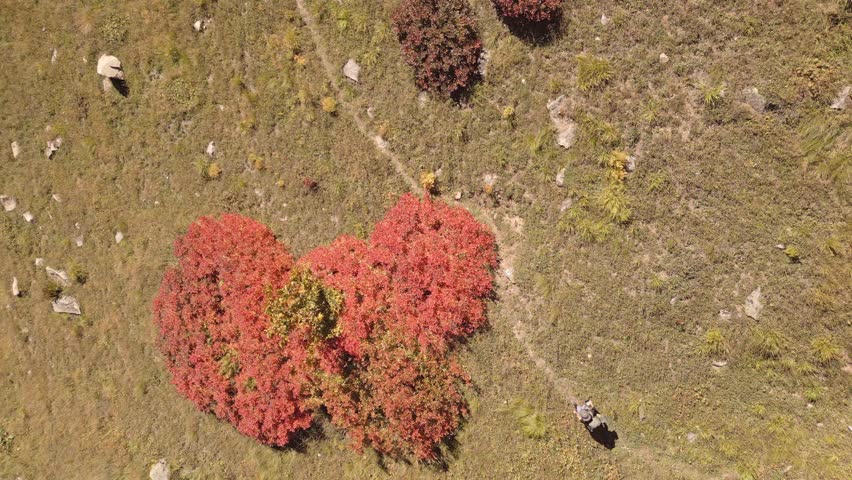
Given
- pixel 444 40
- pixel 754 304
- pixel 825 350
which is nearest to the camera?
pixel 825 350

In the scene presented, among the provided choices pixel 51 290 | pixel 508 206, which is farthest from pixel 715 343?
pixel 51 290

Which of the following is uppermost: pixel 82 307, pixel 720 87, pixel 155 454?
pixel 720 87

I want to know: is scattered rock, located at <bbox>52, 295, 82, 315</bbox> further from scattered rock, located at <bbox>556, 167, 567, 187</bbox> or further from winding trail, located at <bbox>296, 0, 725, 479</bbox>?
scattered rock, located at <bbox>556, 167, 567, 187</bbox>

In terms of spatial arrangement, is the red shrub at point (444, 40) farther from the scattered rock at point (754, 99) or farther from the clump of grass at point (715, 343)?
the clump of grass at point (715, 343)

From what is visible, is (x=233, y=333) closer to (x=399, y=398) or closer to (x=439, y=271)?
(x=399, y=398)

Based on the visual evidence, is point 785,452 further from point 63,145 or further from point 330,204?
point 63,145

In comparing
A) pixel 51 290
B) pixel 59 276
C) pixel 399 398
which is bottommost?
pixel 51 290

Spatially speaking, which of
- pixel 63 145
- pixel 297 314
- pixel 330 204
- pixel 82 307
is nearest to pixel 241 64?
pixel 330 204
